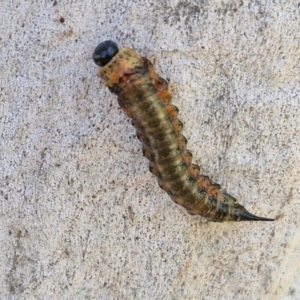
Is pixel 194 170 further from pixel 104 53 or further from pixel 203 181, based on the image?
pixel 104 53

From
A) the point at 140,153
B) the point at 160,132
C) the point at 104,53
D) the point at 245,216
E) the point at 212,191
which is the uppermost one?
the point at 104,53

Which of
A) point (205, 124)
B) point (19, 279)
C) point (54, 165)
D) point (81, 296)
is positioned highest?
point (54, 165)

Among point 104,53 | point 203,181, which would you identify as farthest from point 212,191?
point 104,53

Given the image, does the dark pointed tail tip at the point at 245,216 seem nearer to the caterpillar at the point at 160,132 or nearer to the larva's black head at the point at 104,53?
the caterpillar at the point at 160,132

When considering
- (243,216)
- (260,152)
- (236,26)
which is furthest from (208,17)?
(243,216)

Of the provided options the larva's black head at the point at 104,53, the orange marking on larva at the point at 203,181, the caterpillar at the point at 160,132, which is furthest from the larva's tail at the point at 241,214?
A: the larva's black head at the point at 104,53

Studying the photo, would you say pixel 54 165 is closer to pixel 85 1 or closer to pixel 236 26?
pixel 85 1

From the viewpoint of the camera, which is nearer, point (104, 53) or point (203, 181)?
point (104, 53)

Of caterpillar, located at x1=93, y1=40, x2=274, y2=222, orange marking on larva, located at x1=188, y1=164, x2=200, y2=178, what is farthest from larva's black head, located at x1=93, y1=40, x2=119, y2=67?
orange marking on larva, located at x1=188, y1=164, x2=200, y2=178

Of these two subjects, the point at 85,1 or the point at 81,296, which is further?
the point at 81,296
